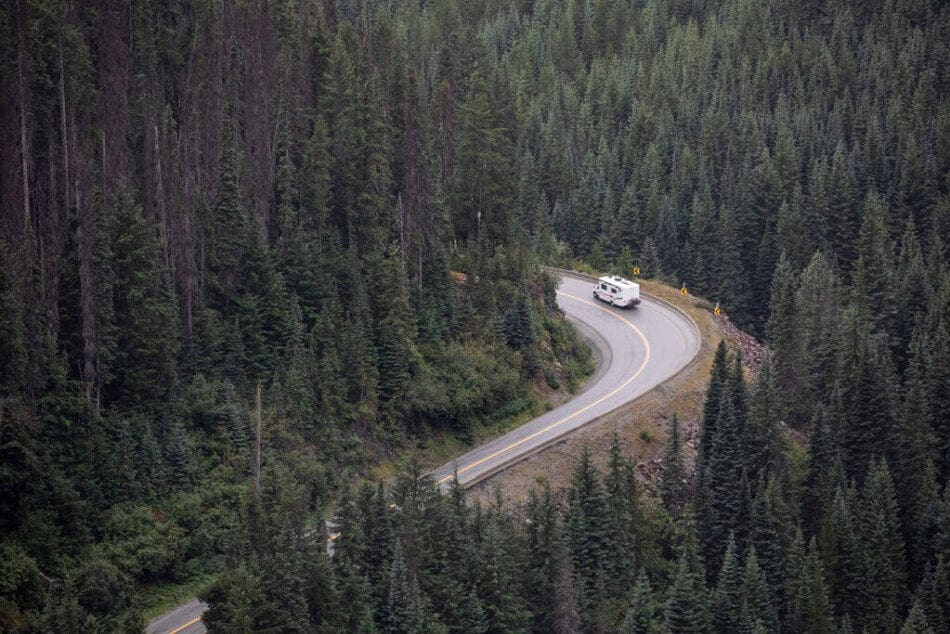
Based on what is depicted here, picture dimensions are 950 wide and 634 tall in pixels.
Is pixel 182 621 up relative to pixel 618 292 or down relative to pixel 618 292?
up

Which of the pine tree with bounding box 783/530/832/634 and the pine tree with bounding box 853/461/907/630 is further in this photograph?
the pine tree with bounding box 853/461/907/630

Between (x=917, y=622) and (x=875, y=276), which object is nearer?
(x=917, y=622)

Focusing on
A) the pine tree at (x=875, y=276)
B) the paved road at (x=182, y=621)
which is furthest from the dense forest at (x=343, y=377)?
the paved road at (x=182, y=621)

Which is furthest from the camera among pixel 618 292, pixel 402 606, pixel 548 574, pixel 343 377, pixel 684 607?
pixel 618 292

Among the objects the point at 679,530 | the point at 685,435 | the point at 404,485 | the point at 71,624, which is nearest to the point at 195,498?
the point at 404,485

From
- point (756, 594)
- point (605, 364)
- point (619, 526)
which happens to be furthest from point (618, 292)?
point (619, 526)

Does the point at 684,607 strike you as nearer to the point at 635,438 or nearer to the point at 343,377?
the point at 635,438

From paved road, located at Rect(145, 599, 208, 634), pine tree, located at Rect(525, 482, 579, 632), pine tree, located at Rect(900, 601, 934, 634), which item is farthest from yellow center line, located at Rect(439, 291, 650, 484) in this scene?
pine tree, located at Rect(900, 601, 934, 634)

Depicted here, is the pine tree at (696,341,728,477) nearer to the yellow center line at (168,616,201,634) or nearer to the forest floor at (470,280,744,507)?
the forest floor at (470,280,744,507)
